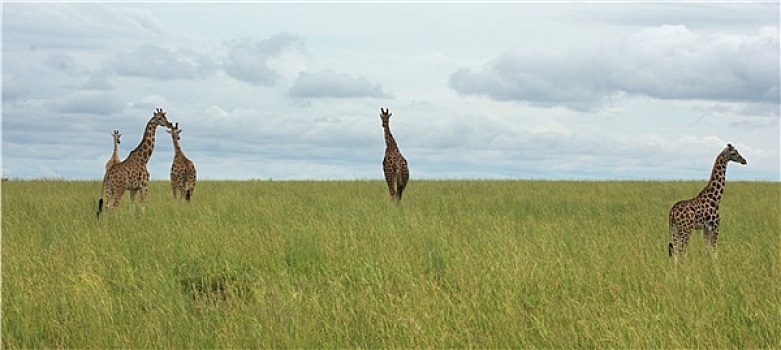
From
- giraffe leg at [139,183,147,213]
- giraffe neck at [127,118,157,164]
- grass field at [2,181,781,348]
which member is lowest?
grass field at [2,181,781,348]

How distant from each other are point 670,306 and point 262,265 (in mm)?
4275

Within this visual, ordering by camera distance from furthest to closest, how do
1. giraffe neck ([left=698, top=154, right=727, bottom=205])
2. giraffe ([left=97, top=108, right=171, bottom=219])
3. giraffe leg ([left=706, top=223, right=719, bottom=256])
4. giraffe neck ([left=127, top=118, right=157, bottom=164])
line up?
giraffe neck ([left=127, top=118, right=157, bottom=164]) → giraffe ([left=97, top=108, right=171, bottom=219]) → giraffe neck ([left=698, top=154, right=727, bottom=205]) → giraffe leg ([left=706, top=223, right=719, bottom=256])

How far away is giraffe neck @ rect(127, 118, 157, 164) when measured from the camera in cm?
1377

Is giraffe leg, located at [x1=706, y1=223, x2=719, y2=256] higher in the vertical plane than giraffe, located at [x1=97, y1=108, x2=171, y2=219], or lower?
lower

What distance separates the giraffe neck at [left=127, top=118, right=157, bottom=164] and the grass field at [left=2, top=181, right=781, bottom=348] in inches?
49.9

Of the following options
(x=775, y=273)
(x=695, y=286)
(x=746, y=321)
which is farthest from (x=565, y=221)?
(x=746, y=321)

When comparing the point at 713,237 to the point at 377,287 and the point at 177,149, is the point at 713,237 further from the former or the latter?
the point at 177,149

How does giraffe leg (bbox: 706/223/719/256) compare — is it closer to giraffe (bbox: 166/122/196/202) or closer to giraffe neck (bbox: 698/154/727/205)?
giraffe neck (bbox: 698/154/727/205)

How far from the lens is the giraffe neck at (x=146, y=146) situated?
1377 cm

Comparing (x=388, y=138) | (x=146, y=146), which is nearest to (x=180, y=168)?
(x=146, y=146)

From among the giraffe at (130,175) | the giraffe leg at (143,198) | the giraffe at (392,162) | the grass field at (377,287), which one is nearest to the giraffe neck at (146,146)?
the giraffe at (130,175)

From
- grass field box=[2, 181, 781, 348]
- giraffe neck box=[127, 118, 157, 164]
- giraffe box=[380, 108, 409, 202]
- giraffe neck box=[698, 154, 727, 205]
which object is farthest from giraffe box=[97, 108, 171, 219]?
giraffe neck box=[698, 154, 727, 205]

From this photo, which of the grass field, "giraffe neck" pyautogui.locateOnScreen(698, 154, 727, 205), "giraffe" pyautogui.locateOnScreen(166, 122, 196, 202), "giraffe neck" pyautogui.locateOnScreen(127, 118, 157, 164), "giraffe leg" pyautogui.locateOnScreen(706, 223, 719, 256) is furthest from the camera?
"giraffe" pyautogui.locateOnScreen(166, 122, 196, 202)

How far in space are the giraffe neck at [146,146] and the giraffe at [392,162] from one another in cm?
509
